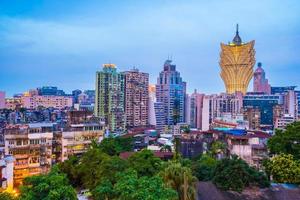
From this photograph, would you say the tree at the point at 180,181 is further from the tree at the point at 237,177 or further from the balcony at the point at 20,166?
the balcony at the point at 20,166

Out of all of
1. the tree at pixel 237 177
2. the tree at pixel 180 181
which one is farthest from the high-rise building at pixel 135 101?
the tree at pixel 180 181

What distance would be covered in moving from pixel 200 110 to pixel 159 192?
83979 mm

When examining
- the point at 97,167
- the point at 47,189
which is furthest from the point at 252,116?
the point at 47,189

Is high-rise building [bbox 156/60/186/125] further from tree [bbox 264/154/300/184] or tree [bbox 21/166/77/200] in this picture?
tree [bbox 21/166/77/200]

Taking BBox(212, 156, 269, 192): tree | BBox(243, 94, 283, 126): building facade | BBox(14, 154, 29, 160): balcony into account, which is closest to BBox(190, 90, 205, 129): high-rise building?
BBox(243, 94, 283, 126): building facade

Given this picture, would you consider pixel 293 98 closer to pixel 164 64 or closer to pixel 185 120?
pixel 185 120

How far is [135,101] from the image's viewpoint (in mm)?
81812

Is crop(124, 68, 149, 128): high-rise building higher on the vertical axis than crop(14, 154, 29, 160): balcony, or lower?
higher

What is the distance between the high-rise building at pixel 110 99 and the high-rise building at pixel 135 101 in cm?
578

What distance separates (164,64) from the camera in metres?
114

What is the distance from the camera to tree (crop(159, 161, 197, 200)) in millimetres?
16359

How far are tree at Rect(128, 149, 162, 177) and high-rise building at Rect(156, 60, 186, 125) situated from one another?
226 ft

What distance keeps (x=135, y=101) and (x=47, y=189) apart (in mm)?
68426

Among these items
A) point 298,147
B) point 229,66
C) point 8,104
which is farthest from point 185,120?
point 298,147
